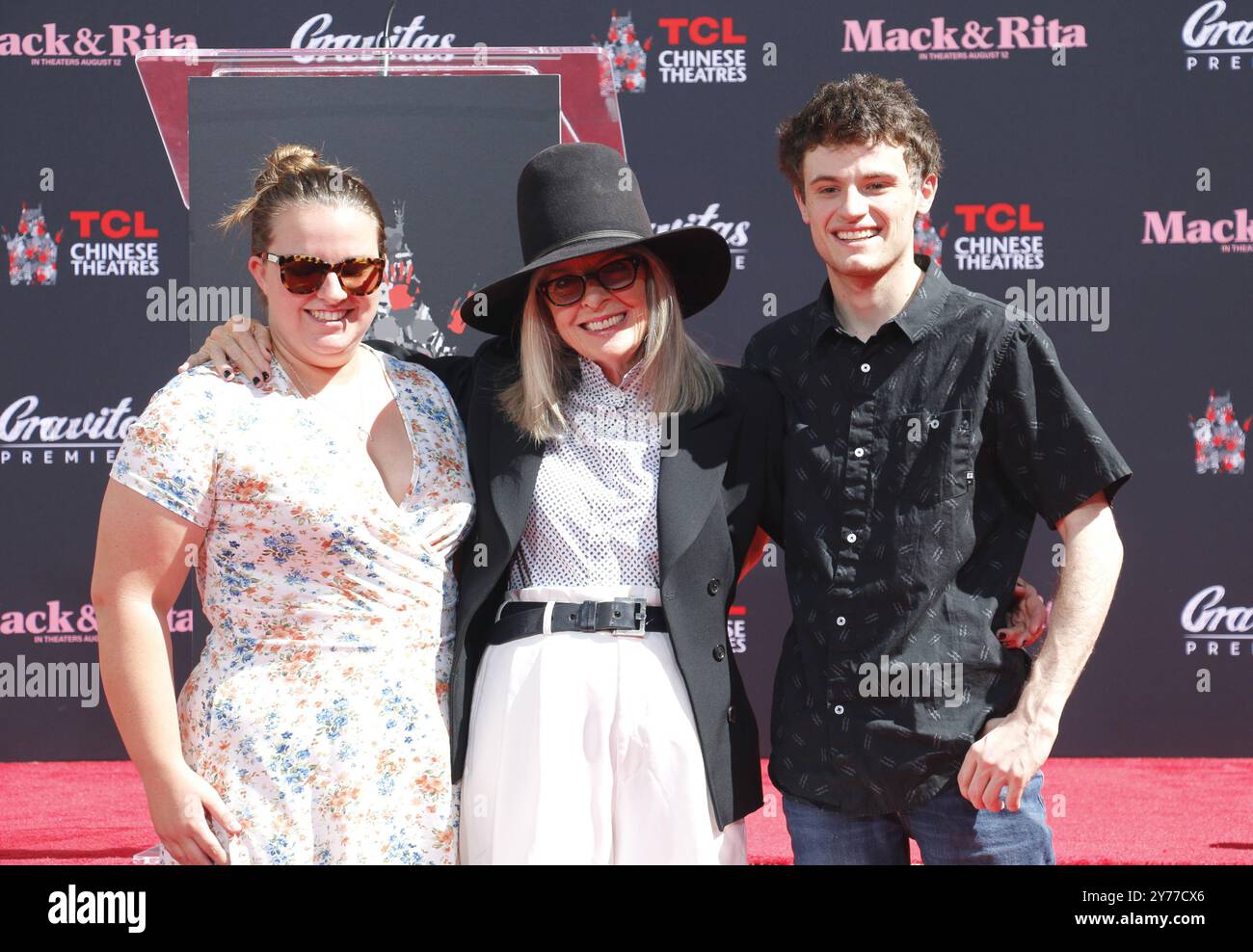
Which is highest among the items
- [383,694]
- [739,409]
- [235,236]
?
[235,236]

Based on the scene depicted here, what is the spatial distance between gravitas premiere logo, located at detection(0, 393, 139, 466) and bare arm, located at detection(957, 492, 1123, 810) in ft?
13.5

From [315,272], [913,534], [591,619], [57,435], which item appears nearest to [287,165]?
[315,272]

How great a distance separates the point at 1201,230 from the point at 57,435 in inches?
A: 181

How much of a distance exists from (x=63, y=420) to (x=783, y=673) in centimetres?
393

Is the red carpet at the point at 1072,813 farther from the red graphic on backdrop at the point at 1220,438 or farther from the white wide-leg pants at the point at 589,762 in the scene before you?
the white wide-leg pants at the point at 589,762

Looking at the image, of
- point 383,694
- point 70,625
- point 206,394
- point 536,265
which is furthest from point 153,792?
point 70,625

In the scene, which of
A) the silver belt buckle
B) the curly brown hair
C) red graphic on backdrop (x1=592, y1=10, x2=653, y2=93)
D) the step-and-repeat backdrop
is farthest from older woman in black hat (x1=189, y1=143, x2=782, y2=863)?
red graphic on backdrop (x1=592, y1=10, x2=653, y2=93)

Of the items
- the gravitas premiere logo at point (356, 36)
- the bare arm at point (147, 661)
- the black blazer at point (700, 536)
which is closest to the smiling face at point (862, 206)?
the black blazer at point (700, 536)

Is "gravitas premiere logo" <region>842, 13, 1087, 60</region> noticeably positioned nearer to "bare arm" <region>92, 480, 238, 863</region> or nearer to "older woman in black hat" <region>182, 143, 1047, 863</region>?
"older woman in black hat" <region>182, 143, 1047, 863</region>

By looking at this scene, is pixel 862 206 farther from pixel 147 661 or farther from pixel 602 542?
pixel 147 661

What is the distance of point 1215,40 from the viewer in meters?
5.16

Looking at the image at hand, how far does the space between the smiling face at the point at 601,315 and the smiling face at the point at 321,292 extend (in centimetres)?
33

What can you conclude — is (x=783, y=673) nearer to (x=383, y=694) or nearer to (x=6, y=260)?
(x=383, y=694)

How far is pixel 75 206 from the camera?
5.30 meters
